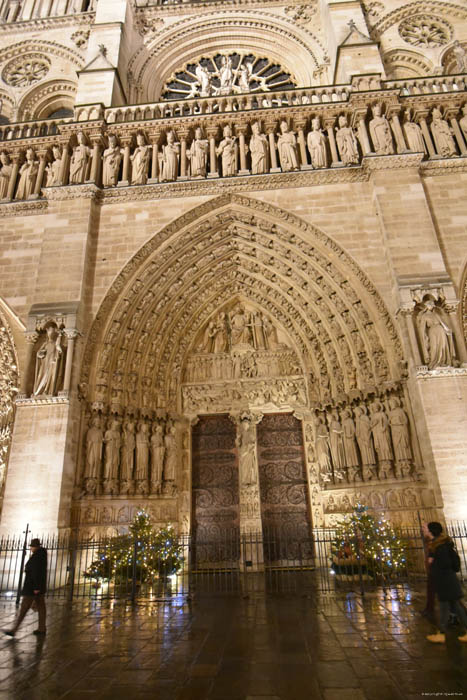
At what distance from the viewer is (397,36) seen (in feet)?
44.1

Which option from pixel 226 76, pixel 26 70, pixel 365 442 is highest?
pixel 26 70

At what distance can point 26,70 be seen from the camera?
47.7 ft

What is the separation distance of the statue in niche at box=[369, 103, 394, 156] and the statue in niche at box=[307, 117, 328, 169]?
3.53ft

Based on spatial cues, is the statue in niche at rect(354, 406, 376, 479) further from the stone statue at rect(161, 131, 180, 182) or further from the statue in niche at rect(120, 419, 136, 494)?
the stone statue at rect(161, 131, 180, 182)

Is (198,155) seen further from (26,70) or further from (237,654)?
(237,654)

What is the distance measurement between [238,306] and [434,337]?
470cm

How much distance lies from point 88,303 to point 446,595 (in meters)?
7.58

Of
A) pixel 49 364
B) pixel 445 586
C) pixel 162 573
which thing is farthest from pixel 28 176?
pixel 445 586

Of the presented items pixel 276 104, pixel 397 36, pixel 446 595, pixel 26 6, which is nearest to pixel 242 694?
pixel 446 595

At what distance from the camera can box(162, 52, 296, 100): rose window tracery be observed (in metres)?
13.4

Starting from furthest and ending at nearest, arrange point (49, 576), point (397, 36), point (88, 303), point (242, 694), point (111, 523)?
point (397, 36) < point (88, 303) < point (111, 523) < point (49, 576) < point (242, 694)

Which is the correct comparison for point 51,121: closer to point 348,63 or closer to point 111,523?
point 348,63

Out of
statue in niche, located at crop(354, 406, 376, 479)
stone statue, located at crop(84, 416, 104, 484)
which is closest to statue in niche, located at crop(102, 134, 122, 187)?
stone statue, located at crop(84, 416, 104, 484)

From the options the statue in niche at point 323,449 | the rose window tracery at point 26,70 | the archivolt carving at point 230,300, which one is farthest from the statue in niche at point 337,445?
the rose window tracery at point 26,70
